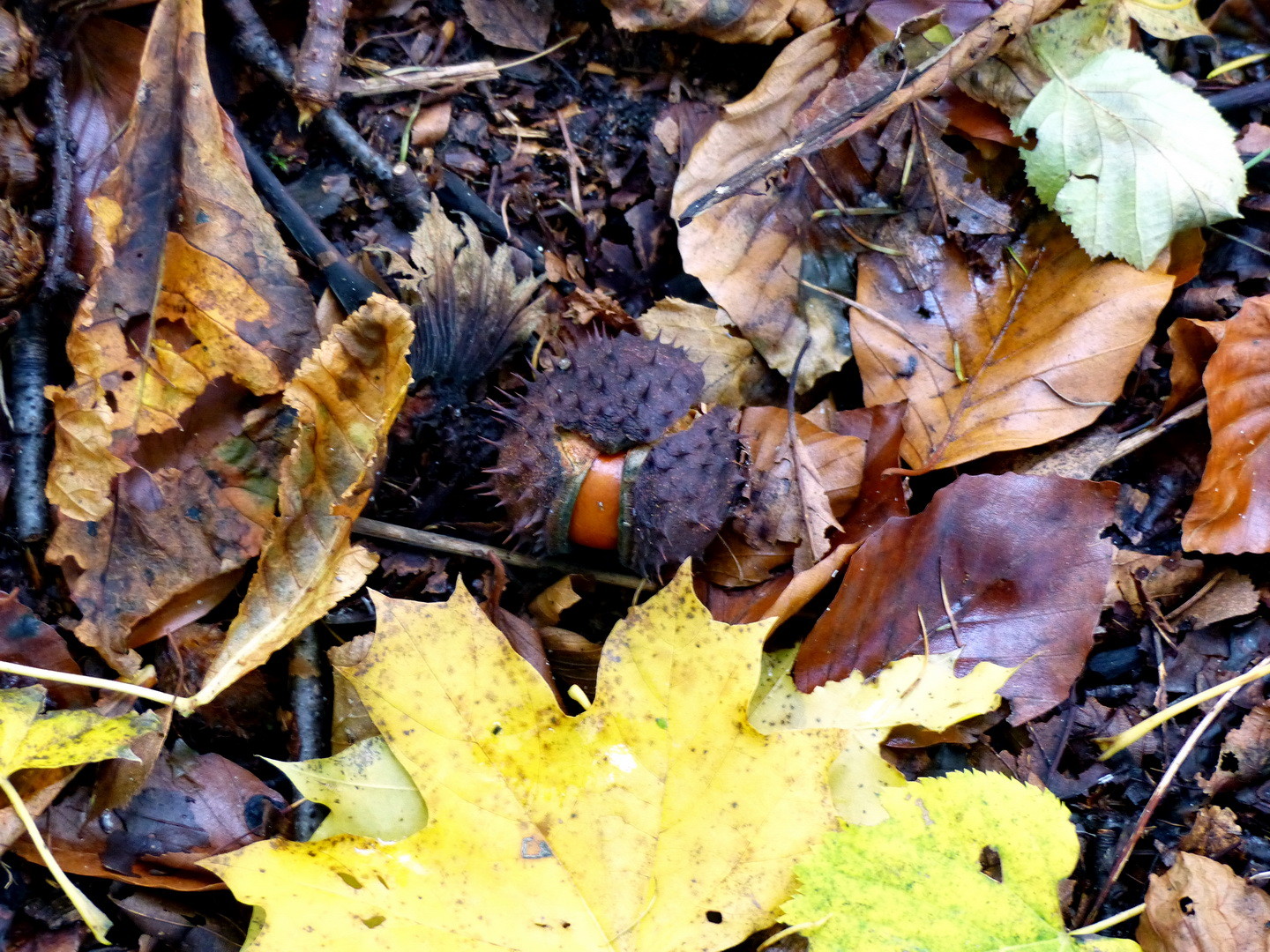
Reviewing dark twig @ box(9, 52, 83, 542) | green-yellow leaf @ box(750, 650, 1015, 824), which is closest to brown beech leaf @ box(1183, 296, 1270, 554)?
green-yellow leaf @ box(750, 650, 1015, 824)

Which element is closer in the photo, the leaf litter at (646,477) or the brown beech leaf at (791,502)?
the leaf litter at (646,477)

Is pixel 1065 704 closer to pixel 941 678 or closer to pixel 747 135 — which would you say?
pixel 941 678


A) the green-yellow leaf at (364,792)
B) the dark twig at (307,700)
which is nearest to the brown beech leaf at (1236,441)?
the green-yellow leaf at (364,792)

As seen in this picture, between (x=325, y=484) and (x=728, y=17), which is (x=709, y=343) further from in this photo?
(x=325, y=484)

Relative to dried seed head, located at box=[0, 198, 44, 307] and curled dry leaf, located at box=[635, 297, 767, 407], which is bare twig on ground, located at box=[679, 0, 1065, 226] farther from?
dried seed head, located at box=[0, 198, 44, 307]

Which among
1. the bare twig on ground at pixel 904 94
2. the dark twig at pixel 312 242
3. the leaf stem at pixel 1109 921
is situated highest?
the bare twig on ground at pixel 904 94

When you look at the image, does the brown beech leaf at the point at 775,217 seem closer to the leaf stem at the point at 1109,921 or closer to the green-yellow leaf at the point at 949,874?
the green-yellow leaf at the point at 949,874
